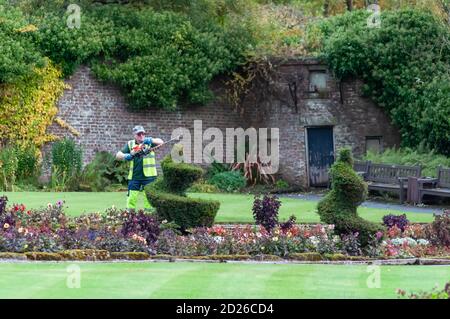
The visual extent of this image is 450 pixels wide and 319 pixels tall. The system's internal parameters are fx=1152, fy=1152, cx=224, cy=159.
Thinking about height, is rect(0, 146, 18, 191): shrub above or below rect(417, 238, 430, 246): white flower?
above

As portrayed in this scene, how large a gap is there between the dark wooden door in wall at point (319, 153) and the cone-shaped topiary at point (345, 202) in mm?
15740

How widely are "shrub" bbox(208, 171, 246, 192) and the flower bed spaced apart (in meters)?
13.8

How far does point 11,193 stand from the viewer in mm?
27328

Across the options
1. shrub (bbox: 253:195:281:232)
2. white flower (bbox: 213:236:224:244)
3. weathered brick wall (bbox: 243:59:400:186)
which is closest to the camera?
white flower (bbox: 213:236:224:244)

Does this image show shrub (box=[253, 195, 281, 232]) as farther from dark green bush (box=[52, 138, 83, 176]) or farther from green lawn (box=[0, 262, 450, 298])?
dark green bush (box=[52, 138, 83, 176])

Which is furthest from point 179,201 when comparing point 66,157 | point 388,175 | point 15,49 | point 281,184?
point 281,184

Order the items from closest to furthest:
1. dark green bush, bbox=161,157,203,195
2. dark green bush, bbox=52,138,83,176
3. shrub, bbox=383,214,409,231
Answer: dark green bush, bbox=161,157,203,195, shrub, bbox=383,214,409,231, dark green bush, bbox=52,138,83,176

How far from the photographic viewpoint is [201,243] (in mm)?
16781

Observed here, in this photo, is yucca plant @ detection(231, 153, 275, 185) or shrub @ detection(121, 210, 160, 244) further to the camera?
yucca plant @ detection(231, 153, 275, 185)

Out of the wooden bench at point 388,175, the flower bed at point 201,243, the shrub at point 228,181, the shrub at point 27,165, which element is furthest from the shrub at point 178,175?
the shrub at point 228,181

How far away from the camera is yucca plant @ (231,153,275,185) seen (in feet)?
111

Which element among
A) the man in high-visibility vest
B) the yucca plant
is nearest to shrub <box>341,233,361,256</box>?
the man in high-visibility vest

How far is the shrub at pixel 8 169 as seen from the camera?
2983 centimetres

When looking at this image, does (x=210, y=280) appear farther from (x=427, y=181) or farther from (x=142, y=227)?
(x=427, y=181)
